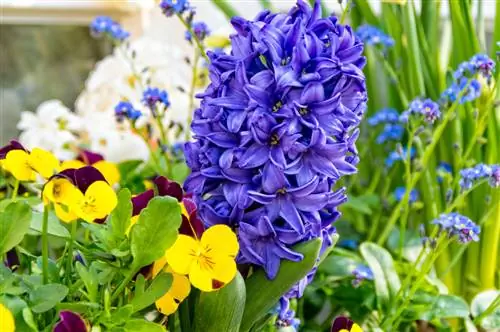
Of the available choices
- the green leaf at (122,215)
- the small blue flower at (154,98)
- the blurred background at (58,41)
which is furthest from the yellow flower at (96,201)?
the blurred background at (58,41)

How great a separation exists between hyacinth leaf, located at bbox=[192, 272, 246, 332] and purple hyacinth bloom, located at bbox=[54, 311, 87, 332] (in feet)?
0.28

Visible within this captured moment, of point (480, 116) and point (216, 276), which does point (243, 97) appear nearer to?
point (216, 276)

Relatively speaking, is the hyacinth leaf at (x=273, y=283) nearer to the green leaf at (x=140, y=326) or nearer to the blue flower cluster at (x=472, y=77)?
the green leaf at (x=140, y=326)

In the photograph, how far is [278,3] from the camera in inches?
44.3

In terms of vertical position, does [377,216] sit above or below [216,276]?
below

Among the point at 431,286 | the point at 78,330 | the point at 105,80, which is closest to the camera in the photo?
the point at 78,330

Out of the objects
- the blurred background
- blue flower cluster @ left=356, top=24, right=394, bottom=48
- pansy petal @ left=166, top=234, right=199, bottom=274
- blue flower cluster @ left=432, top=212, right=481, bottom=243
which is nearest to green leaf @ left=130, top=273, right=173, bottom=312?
pansy petal @ left=166, top=234, right=199, bottom=274

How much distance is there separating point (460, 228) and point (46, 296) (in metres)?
0.29

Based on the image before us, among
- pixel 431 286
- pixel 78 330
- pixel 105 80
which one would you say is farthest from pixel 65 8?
pixel 78 330

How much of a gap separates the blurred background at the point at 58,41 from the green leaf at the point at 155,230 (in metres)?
0.79

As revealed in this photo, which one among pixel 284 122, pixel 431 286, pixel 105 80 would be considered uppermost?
pixel 284 122

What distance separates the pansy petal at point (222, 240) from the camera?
366 mm

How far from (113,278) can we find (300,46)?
0.17 m

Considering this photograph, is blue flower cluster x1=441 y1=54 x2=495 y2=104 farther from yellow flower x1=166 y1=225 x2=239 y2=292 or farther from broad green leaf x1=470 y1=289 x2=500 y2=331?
yellow flower x1=166 y1=225 x2=239 y2=292
